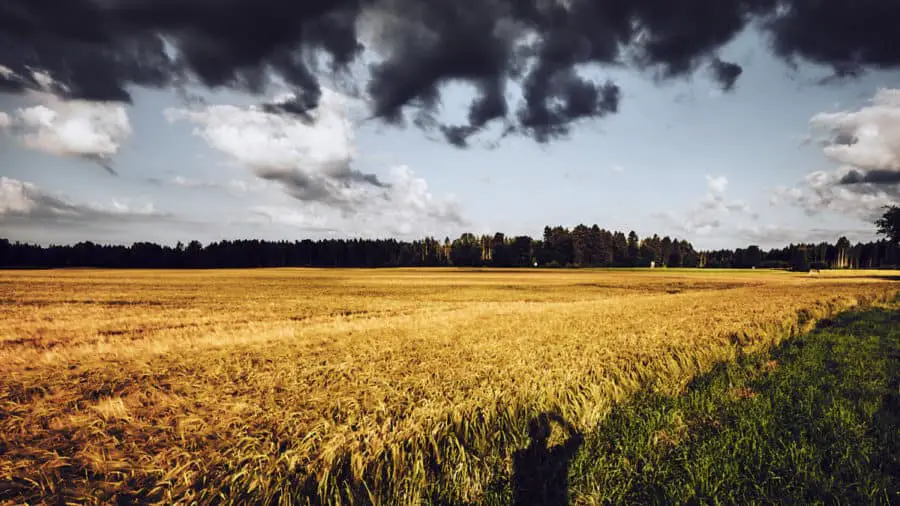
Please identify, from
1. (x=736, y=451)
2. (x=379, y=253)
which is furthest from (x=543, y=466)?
(x=379, y=253)

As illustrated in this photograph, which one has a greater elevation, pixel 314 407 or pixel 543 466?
pixel 314 407

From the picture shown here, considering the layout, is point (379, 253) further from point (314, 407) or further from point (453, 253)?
point (314, 407)

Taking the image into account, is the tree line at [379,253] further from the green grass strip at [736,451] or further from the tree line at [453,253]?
the green grass strip at [736,451]

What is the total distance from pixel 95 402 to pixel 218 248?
175 meters

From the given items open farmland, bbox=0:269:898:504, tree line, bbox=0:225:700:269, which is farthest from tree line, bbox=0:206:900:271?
open farmland, bbox=0:269:898:504

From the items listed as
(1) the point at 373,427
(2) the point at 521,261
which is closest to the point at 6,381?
(1) the point at 373,427

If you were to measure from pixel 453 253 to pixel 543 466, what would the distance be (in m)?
165

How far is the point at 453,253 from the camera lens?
170 m

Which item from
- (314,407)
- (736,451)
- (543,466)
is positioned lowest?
(543,466)

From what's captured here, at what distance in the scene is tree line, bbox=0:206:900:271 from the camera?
14138 centimetres

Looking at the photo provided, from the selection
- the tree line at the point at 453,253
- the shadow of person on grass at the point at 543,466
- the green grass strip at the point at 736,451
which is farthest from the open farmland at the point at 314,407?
the tree line at the point at 453,253

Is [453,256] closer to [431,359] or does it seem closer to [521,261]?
[521,261]

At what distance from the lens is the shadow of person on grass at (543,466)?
13.7ft

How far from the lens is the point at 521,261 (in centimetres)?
15175
